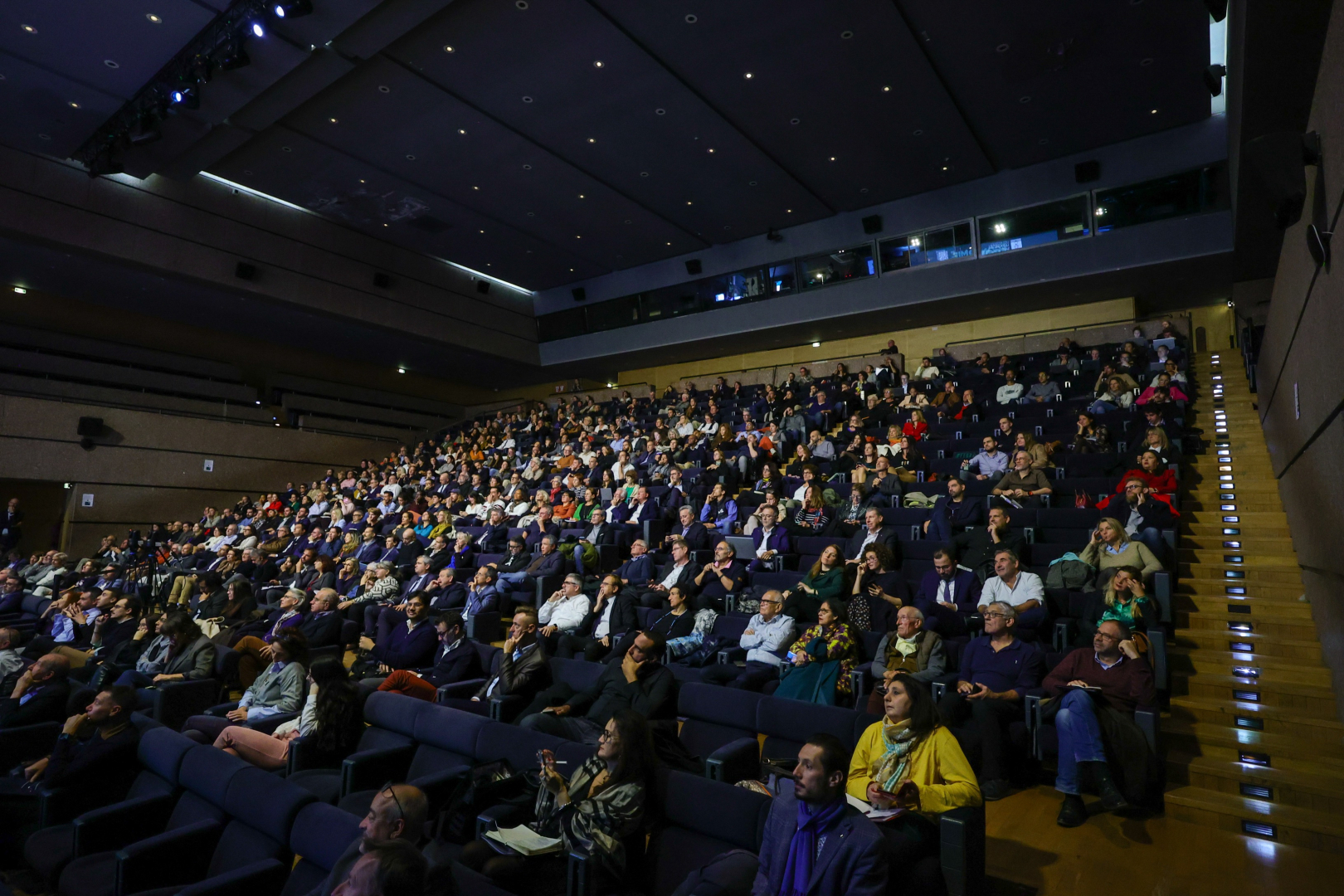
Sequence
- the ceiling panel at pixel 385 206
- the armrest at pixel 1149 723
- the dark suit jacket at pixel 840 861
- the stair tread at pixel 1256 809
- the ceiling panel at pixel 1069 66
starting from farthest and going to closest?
1. the ceiling panel at pixel 385 206
2. the ceiling panel at pixel 1069 66
3. the armrest at pixel 1149 723
4. the stair tread at pixel 1256 809
5. the dark suit jacket at pixel 840 861

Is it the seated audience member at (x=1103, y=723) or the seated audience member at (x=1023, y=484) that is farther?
the seated audience member at (x=1023, y=484)

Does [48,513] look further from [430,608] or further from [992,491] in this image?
[992,491]

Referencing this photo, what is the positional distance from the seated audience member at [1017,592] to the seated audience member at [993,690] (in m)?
0.29

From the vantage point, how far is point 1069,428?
22.9 feet

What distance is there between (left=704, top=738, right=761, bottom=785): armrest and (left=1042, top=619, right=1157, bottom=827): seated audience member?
120 cm

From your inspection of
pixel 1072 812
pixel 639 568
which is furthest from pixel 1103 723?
pixel 639 568

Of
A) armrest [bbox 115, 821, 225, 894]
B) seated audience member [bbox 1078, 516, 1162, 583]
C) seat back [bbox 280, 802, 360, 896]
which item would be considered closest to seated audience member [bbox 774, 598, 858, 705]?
seated audience member [bbox 1078, 516, 1162, 583]

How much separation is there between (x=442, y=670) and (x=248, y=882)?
244 centimetres

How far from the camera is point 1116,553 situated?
4.23 metres

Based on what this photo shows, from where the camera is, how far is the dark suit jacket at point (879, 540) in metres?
4.97

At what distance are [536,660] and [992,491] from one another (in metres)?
3.72

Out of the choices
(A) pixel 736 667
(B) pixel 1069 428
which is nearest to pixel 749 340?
(B) pixel 1069 428

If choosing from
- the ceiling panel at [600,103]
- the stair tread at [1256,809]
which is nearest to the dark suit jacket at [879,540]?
the stair tread at [1256,809]

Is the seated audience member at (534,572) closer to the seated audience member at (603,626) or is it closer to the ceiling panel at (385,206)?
the seated audience member at (603,626)
